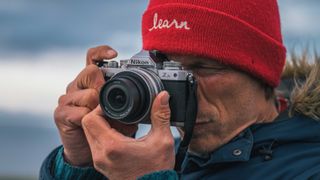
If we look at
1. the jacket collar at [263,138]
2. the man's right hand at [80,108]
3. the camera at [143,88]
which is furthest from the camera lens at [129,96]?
the jacket collar at [263,138]

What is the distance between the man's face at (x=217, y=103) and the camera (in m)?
2.21

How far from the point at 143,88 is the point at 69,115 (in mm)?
355

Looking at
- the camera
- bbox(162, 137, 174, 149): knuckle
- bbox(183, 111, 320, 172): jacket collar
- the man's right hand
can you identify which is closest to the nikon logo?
the camera

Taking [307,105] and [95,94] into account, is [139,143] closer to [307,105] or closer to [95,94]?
[95,94]

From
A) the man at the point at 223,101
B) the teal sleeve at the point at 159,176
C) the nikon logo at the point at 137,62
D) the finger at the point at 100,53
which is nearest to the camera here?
the teal sleeve at the point at 159,176

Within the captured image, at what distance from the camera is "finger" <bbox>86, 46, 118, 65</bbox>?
2299 mm

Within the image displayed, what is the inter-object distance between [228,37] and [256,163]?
0.38 metres

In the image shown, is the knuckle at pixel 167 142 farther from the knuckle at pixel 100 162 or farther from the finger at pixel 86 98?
the finger at pixel 86 98

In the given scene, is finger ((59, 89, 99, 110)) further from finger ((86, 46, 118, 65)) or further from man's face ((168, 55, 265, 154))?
man's face ((168, 55, 265, 154))

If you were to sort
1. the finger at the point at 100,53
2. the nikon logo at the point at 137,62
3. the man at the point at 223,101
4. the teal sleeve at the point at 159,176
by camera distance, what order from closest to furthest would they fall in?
the teal sleeve at the point at 159,176 → the nikon logo at the point at 137,62 → the man at the point at 223,101 → the finger at the point at 100,53

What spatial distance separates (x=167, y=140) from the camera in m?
1.93

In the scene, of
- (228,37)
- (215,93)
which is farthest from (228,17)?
(215,93)

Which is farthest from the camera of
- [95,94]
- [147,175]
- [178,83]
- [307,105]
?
[307,105]

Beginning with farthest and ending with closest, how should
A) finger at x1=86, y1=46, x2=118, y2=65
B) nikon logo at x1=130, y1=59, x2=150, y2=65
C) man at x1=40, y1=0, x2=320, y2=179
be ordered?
finger at x1=86, y1=46, x2=118, y2=65, man at x1=40, y1=0, x2=320, y2=179, nikon logo at x1=130, y1=59, x2=150, y2=65
